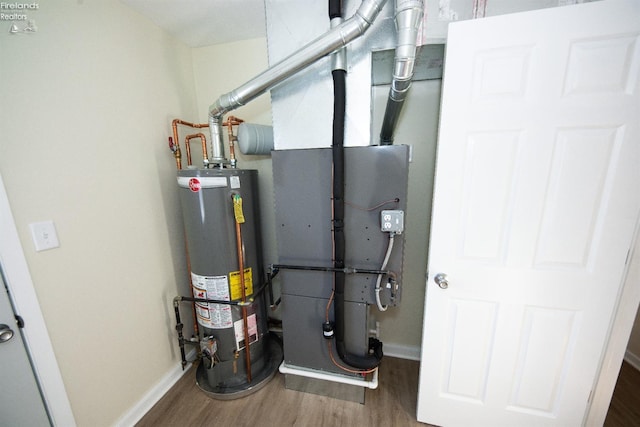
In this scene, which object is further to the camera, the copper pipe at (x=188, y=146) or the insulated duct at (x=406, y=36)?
the copper pipe at (x=188, y=146)

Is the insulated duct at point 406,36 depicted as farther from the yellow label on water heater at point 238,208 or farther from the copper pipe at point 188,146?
the copper pipe at point 188,146

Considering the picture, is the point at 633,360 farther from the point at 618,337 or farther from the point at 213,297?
the point at 213,297

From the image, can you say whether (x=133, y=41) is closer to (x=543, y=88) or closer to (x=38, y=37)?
(x=38, y=37)

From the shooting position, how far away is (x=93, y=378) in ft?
3.95

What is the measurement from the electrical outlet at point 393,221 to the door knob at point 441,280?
0.32 m

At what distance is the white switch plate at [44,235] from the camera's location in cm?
97

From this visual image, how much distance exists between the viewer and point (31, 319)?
0.97 meters

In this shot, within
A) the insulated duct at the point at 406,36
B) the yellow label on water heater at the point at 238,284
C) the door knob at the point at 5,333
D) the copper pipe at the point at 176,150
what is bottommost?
the yellow label on water heater at the point at 238,284

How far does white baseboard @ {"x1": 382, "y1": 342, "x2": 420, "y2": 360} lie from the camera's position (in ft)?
6.19

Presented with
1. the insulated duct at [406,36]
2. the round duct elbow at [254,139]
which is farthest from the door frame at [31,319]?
the insulated duct at [406,36]

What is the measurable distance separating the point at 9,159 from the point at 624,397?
11.9 ft

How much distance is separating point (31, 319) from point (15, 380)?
26 cm

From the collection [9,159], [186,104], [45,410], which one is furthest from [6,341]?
[186,104]

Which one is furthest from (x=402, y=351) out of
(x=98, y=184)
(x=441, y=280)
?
(x=98, y=184)
